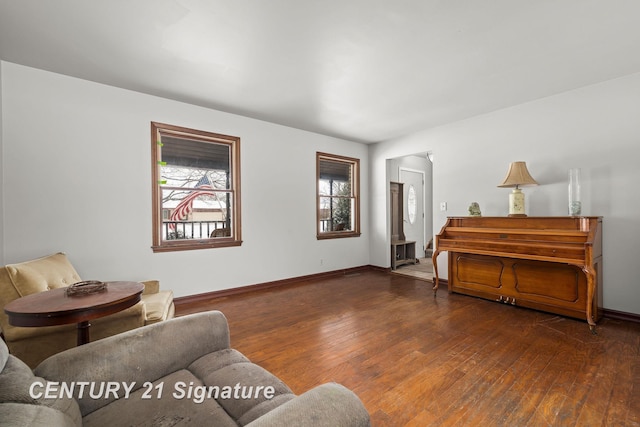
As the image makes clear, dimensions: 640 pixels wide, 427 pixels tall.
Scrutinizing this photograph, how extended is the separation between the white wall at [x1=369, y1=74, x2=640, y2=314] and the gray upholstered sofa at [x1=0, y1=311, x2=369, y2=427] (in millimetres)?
3763

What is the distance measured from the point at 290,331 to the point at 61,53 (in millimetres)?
3316

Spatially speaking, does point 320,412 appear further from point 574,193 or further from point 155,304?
point 574,193

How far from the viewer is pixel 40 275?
2.03 metres

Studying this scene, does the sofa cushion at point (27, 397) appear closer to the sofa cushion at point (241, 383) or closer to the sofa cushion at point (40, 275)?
the sofa cushion at point (241, 383)

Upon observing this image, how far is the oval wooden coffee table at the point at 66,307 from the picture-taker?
151 cm

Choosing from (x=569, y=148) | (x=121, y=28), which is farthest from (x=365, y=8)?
(x=569, y=148)

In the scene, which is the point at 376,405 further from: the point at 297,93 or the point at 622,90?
the point at 622,90

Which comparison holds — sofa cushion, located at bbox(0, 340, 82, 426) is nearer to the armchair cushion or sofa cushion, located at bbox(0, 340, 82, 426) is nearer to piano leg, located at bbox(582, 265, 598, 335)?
the armchair cushion

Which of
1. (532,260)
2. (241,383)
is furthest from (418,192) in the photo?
(241,383)

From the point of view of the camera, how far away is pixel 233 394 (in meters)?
1.08

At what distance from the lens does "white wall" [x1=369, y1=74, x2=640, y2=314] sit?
290cm

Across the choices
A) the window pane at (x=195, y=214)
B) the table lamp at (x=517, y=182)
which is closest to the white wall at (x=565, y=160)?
the table lamp at (x=517, y=182)

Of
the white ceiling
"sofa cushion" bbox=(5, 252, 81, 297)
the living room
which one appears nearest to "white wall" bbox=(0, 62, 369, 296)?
the living room

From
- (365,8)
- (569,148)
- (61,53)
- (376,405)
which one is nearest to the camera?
(376,405)
